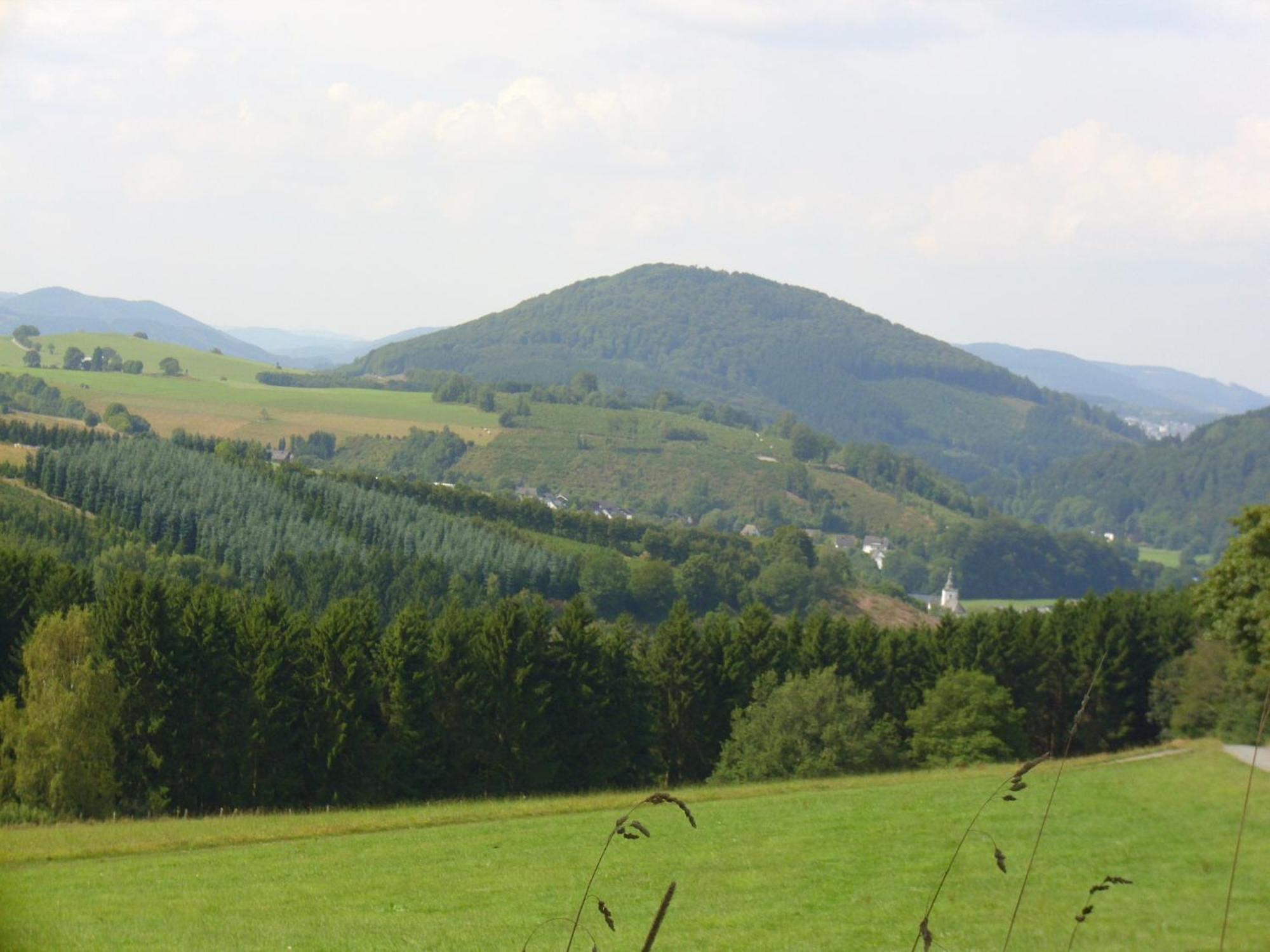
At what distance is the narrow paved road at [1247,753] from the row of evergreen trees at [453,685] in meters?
8.57

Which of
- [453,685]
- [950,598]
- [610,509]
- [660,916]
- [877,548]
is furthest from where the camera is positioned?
[877,548]

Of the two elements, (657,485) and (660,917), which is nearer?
(660,917)

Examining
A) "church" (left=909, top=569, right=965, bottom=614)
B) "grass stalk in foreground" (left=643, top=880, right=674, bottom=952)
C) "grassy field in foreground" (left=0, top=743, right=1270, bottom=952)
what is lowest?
"church" (left=909, top=569, right=965, bottom=614)

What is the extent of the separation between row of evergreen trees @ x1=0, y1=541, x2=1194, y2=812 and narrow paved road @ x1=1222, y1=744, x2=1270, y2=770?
857cm

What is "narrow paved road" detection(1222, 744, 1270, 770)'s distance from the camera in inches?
919

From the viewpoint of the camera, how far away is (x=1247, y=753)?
27016 millimetres

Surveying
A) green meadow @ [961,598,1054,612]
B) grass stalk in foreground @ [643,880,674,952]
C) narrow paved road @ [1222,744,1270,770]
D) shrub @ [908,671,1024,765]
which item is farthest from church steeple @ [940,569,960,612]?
grass stalk in foreground @ [643,880,674,952]

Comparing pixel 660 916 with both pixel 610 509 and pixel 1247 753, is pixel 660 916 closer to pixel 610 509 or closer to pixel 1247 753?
pixel 1247 753

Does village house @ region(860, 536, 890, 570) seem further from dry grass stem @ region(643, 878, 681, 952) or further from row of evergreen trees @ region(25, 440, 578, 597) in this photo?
dry grass stem @ region(643, 878, 681, 952)

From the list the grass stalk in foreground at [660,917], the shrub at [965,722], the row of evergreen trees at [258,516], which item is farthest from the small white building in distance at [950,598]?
the grass stalk in foreground at [660,917]

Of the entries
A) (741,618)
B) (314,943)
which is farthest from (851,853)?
(741,618)

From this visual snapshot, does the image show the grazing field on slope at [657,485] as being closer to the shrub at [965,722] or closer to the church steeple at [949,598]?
the church steeple at [949,598]

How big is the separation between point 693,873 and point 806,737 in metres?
22.1

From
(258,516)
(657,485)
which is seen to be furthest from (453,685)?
(657,485)
